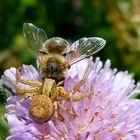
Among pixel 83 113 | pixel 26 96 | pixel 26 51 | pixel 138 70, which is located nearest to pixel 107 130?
pixel 83 113

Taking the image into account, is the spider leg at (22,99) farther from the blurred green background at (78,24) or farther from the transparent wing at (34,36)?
the blurred green background at (78,24)

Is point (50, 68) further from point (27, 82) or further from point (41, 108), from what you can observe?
point (41, 108)

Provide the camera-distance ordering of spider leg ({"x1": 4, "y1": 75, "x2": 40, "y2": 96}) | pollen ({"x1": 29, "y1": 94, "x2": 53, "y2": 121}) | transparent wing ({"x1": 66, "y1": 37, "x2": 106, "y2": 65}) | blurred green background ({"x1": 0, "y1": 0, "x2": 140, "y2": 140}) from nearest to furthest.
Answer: pollen ({"x1": 29, "y1": 94, "x2": 53, "y2": 121}) → spider leg ({"x1": 4, "y1": 75, "x2": 40, "y2": 96}) → transparent wing ({"x1": 66, "y1": 37, "x2": 106, "y2": 65}) → blurred green background ({"x1": 0, "y1": 0, "x2": 140, "y2": 140})

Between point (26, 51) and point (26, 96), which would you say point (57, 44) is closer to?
→ point (26, 96)

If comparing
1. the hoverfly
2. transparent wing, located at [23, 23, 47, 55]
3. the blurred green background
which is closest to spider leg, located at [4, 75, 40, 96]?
the hoverfly

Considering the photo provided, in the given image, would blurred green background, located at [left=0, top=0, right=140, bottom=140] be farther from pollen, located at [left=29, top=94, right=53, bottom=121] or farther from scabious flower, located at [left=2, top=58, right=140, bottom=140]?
pollen, located at [left=29, top=94, right=53, bottom=121]

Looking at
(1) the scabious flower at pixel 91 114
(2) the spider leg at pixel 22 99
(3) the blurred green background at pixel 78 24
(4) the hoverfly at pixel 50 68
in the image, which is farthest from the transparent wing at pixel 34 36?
(3) the blurred green background at pixel 78 24
